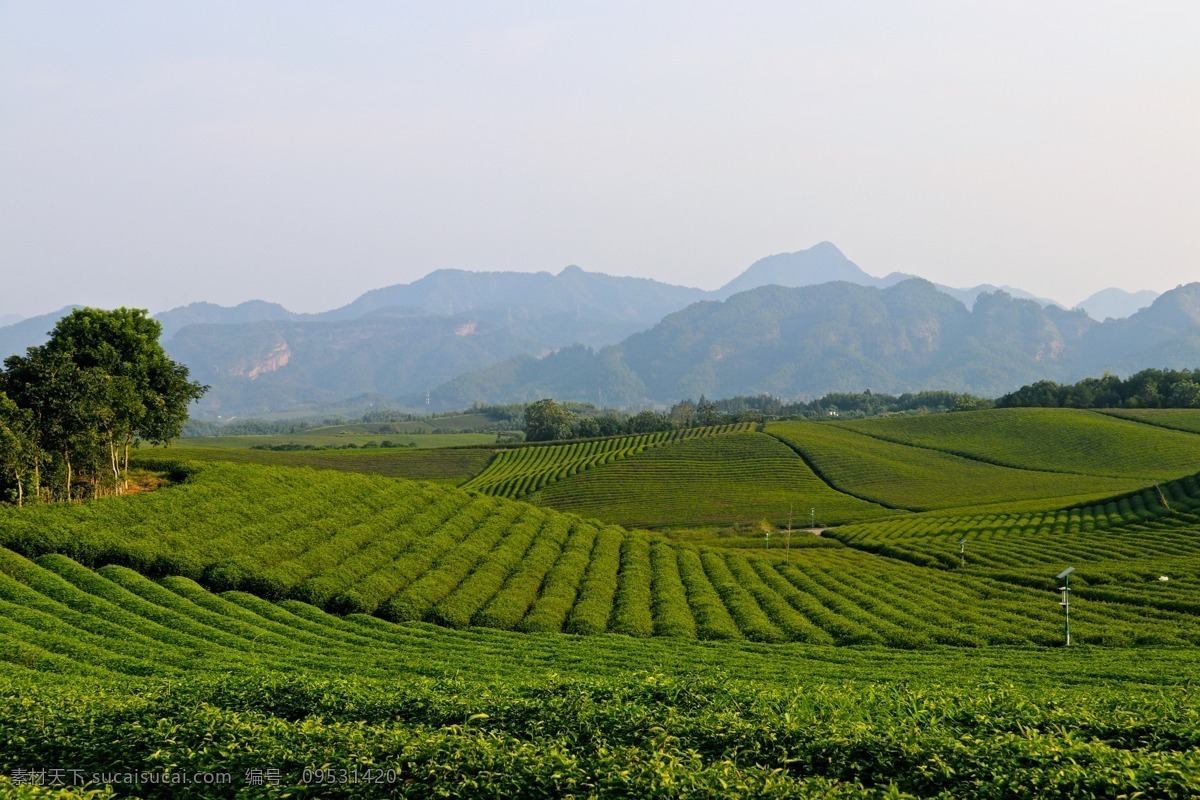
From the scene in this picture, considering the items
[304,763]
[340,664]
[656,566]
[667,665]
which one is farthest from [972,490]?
[304,763]

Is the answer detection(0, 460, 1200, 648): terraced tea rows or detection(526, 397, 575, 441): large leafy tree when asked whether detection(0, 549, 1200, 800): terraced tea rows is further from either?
detection(526, 397, 575, 441): large leafy tree

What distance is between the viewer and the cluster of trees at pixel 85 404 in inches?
1652

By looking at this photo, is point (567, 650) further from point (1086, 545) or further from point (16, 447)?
point (1086, 545)

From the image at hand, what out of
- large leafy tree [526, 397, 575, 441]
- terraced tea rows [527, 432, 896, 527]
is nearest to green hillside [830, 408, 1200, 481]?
terraced tea rows [527, 432, 896, 527]

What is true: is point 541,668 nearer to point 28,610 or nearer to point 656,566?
point 28,610

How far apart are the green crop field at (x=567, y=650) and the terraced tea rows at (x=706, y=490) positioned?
9313 millimetres

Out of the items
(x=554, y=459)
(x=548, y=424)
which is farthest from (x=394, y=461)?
(x=548, y=424)

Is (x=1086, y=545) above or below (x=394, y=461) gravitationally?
below

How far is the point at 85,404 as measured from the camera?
43.5 meters

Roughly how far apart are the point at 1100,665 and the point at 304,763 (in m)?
26.5

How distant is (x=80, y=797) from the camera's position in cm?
1058

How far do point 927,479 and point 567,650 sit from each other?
99.6 m

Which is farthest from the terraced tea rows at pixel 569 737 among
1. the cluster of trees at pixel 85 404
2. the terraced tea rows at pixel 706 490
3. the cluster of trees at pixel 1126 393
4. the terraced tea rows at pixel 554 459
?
the cluster of trees at pixel 1126 393

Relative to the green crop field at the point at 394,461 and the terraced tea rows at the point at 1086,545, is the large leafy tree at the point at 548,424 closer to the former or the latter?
the green crop field at the point at 394,461
